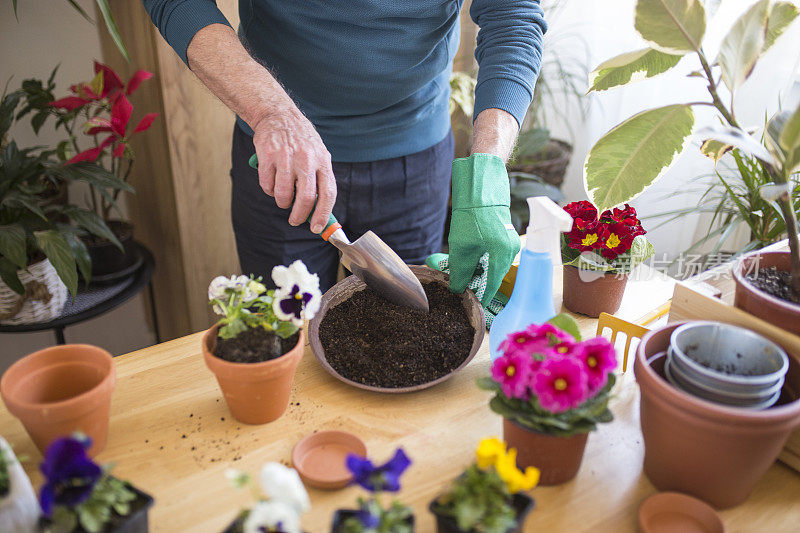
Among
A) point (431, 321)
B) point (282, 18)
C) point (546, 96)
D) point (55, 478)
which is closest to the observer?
point (55, 478)

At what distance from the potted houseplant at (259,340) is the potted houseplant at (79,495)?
21 cm

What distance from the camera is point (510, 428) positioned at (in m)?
0.73

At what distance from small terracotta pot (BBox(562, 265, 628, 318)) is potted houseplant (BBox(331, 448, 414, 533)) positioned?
639 millimetres

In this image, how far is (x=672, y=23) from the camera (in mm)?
797

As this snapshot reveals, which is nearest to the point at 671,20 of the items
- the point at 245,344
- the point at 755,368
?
the point at 755,368

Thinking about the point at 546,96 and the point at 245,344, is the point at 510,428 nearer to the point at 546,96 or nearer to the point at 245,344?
the point at 245,344

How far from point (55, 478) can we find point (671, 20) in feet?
2.99

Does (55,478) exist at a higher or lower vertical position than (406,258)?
higher

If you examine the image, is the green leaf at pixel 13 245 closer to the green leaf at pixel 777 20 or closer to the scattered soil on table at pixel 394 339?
the scattered soil on table at pixel 394 339

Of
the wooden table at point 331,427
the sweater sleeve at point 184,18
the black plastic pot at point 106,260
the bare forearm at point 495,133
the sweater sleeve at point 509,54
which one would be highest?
the sweater sleeve at point 184,18

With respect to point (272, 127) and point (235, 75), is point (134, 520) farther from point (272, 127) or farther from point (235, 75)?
point (235, 75)

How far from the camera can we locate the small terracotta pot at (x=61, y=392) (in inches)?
28.1

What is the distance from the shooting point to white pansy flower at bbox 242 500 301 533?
544 millimetres

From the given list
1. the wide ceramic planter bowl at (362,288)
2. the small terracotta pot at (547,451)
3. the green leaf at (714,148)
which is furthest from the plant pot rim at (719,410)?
the green leaf at (714,148)
